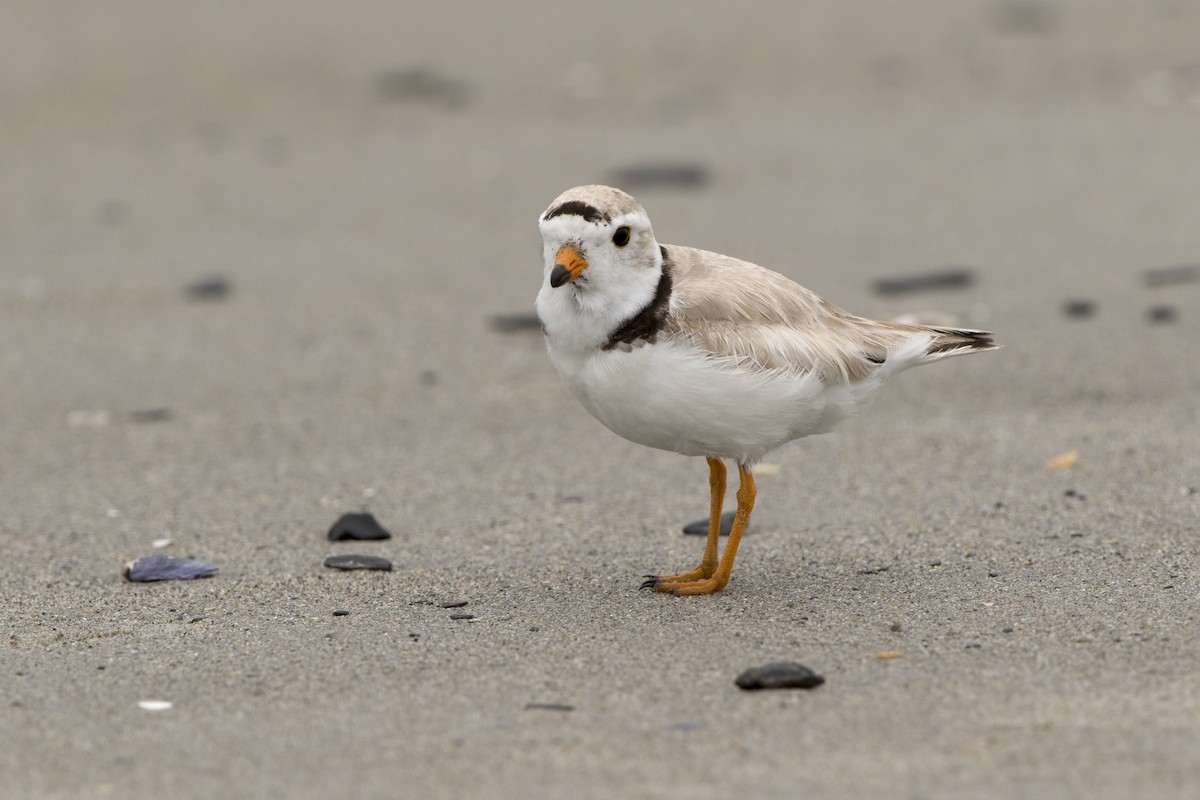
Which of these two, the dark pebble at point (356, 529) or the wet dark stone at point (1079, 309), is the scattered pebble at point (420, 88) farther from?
the dark pebble at point (356, 529)

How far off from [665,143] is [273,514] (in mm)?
6777

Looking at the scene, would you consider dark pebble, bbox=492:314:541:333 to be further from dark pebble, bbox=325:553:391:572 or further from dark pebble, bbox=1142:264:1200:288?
dark pebble, bbox=1142:264:1200:288

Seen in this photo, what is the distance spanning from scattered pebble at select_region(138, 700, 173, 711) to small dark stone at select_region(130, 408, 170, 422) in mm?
3413

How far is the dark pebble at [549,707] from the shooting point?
4.07m

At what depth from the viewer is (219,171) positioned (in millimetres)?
11797

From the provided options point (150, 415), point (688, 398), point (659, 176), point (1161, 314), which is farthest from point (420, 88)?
point (688, 398)

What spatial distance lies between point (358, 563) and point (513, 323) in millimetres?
3322

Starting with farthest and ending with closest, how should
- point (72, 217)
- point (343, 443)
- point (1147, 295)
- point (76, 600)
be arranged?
point (72, 217) < point (1147, 295) < point (343, 443) < point (76, 600)

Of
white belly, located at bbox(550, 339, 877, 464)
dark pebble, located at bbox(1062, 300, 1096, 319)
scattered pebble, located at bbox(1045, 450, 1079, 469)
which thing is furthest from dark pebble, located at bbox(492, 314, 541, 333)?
white belly, located at bbox(550, 339, 877, 464)

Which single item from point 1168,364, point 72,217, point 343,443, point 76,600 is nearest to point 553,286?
point 76,600

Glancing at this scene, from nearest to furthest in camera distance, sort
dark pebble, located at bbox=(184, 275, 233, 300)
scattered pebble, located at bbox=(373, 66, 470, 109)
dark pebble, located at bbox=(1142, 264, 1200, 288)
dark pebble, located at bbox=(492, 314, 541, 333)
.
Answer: dark pebble, located at bbox=(492, 314, 541, 333) → dark pebble, located at bbox=(1142, 264, 1200, 288) → dark pebble, located at bbox=(184, 275, 233, 300) → scattered pebble, located at bbox=(373, 66, 470, 109)

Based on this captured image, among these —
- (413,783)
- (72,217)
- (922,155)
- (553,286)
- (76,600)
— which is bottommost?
(413,783)

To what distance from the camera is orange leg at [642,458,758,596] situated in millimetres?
5043

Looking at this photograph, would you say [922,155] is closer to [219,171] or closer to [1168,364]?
[1168,364]
